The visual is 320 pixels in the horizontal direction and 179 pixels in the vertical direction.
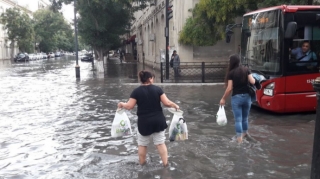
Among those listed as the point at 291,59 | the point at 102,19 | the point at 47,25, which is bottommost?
the point at 291,59

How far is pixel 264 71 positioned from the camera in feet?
32.3

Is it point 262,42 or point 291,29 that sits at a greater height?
point 291,29

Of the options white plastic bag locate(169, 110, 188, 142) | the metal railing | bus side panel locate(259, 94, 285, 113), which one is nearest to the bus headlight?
bus side panel locate(259, 94, 285, 113)

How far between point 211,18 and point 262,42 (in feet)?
34.2

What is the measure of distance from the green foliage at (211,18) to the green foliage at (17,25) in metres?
53.4

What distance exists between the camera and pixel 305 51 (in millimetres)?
9383

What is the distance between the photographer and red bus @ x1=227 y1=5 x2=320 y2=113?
9.28 m

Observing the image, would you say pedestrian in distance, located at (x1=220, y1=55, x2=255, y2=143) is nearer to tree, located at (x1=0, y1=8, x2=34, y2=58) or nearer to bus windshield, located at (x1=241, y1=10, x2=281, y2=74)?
bus windshield, located at (x1=241, y1=10, x2=281, y2=74)

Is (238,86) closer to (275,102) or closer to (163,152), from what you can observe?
(163,152)

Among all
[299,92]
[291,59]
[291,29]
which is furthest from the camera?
[299,92]

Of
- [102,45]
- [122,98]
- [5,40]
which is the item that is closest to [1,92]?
[122,98]

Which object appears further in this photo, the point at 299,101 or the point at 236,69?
the point at 299,101

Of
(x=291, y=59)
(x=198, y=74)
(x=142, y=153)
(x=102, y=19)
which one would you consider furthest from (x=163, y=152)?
(x=102, y=19)

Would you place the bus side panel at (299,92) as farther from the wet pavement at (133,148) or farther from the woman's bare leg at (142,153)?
the woman's bare leg at (142,153)
